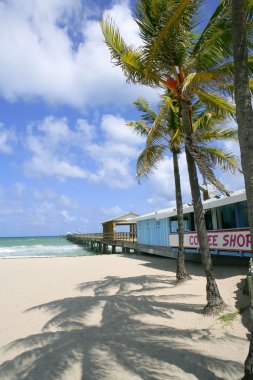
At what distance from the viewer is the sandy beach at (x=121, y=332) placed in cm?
592

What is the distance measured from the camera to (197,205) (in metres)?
9.24

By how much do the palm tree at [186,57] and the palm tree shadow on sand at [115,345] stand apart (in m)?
1.73

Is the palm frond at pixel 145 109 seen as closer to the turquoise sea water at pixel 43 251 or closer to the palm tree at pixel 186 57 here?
the palm tree at pixel 186 57

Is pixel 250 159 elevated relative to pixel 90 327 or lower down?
elevated

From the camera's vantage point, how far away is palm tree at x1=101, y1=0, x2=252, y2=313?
7.37m

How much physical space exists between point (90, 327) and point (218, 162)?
739 cm

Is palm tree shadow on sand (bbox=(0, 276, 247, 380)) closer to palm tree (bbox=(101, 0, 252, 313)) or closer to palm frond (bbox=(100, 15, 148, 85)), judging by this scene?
palm tree (bbox=(101, 0, 252, 313))

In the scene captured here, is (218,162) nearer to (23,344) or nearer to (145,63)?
(145,63)

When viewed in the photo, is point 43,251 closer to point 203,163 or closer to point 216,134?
point 216,134

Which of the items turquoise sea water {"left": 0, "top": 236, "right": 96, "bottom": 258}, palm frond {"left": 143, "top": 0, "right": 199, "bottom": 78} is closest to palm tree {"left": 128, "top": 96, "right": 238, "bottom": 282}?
palm frond {"left": 143, "top": 0, "right": 199, "bottom": 78}

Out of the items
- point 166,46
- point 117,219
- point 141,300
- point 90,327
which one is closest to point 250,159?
point 166,46

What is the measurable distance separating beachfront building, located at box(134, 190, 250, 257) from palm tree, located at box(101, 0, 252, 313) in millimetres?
4939

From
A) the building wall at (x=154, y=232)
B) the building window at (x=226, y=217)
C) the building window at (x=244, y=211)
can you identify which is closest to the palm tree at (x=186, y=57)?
the building window at (x=244, y=211)

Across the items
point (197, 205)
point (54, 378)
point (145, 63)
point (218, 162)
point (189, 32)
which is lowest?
point (54, 378)
